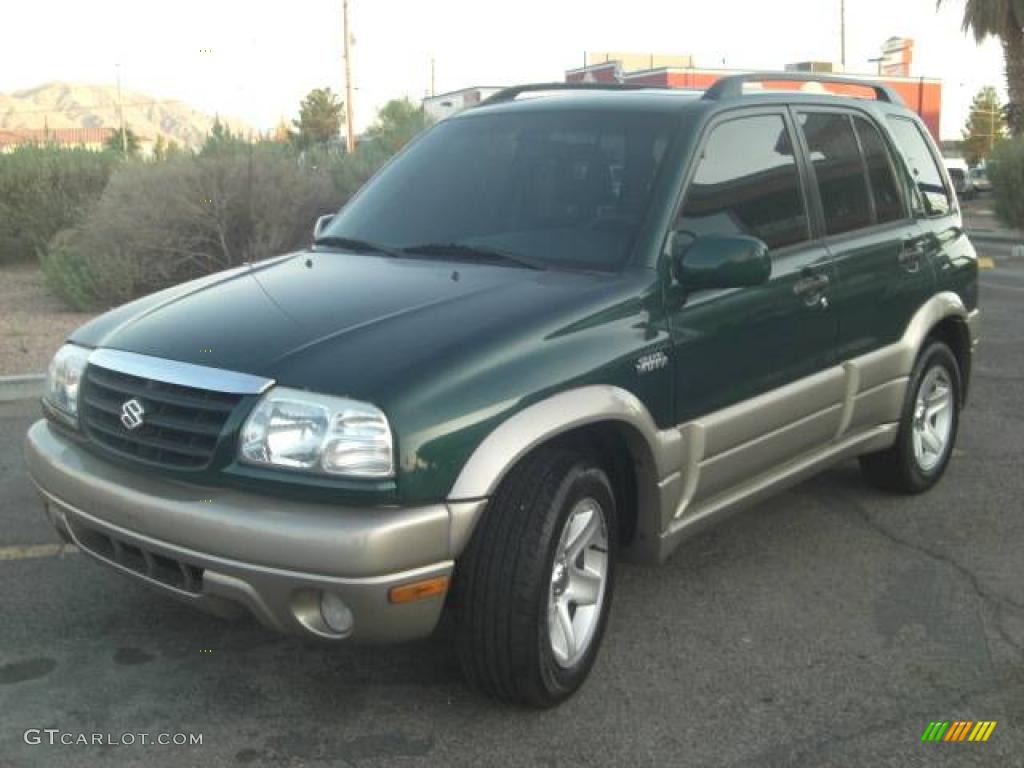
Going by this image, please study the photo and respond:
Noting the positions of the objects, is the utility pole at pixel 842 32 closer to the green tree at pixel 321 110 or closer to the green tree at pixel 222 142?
the green tree at pixel 321 110

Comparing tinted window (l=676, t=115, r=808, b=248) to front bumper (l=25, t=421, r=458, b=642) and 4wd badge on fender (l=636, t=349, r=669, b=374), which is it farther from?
front bumper (l=25, t=421, r=458, b=642)

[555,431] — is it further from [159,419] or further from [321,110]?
[321,110]

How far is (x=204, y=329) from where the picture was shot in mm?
3402

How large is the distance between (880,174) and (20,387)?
586 centimetres

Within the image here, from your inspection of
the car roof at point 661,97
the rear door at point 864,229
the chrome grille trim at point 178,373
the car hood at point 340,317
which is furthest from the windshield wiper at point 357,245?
the rear door at point 864,229

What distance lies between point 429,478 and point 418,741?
2.75 ft

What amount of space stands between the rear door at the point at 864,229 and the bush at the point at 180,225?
25.7 ft

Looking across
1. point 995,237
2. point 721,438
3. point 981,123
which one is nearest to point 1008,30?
point 995,237

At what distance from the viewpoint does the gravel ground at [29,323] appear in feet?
28.0

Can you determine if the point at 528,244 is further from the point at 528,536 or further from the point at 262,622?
the point at 262,622

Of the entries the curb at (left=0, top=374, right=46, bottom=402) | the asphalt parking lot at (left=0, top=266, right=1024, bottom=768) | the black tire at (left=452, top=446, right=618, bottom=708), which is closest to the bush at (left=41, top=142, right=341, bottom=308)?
the curb at (left=0, top=374, right=46, bottom=402)

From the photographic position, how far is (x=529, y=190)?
13.7 feet

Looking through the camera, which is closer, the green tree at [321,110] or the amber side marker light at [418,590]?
the amber side marker light at [418,590]

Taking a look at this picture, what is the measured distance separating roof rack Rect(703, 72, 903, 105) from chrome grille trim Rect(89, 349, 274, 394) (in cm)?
222
